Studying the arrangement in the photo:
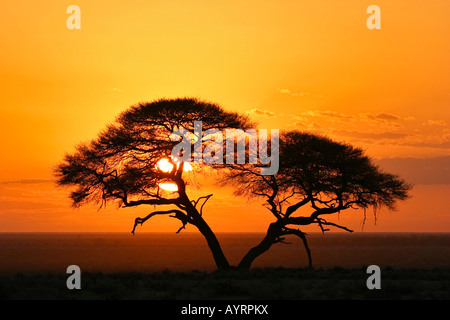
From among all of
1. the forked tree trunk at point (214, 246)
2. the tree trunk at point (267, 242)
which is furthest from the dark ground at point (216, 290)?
the tree trunk at point (267, 242)

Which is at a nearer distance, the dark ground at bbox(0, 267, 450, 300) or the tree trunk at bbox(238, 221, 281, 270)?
the dark ground at bbox(0, 267, 450, 300)

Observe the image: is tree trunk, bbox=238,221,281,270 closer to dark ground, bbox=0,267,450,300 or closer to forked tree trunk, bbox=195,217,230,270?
forked tree trunk, bbox=195,217,230,270

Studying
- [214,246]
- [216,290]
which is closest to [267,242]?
[214,246]

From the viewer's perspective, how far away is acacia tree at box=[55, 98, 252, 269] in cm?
3222

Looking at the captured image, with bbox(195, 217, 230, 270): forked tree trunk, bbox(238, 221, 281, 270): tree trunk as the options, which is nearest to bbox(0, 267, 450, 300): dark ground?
bbox(195, 217, 230, 270): forked tree trunk

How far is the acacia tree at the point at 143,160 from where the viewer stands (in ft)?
106

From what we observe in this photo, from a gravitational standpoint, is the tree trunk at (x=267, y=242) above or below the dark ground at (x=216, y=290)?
above

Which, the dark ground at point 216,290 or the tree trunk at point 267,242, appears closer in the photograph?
the dark ground at point 216,290

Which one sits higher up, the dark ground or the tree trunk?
the tree trunk

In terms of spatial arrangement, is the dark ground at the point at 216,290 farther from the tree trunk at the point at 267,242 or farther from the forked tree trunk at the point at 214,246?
the tree trunk at the point at 267,242

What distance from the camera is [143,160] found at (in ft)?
106
